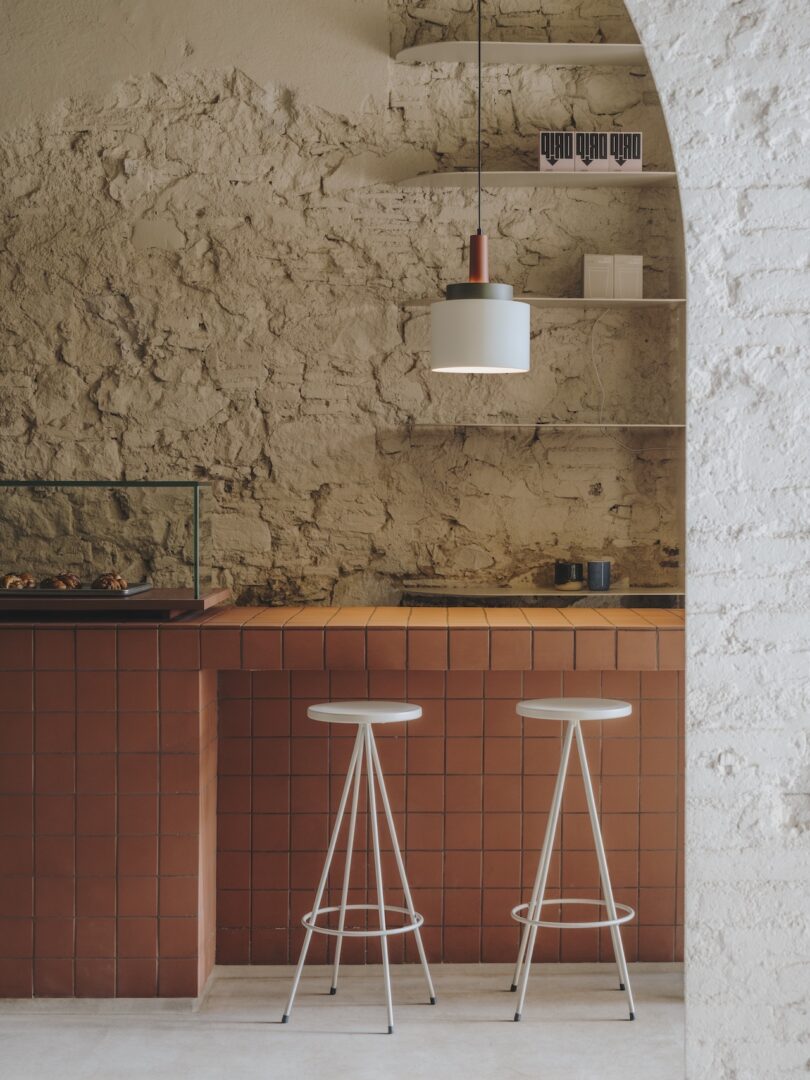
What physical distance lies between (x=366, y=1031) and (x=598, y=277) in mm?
2825

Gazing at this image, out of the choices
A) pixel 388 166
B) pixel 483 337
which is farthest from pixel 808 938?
pixel 388 166

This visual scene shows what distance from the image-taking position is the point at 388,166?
4.66 metres

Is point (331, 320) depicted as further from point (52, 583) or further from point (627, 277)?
point (52, 583)

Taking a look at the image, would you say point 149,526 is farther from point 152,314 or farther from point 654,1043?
point 654,1043

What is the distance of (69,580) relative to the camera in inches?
148

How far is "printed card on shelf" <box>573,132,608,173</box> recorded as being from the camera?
451cm

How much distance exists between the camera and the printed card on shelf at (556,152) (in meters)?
4.51

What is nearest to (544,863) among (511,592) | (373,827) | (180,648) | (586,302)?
(373,827)

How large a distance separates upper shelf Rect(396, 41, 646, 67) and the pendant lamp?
1391 mm

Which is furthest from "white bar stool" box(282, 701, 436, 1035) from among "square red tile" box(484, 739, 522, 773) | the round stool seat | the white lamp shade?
the white lamp shade

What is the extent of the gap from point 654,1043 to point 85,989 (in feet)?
5.75

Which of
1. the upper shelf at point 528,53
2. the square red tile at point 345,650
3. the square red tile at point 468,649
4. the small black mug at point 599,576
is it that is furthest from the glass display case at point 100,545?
the upper shelf at point 528,53

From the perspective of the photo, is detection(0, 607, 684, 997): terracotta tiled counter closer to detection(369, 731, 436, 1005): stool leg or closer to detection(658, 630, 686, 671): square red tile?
detection(658, 630, 686, 671): square red tile

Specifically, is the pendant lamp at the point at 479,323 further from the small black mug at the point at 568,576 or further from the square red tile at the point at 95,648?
the square red tile at the point at 95,648
